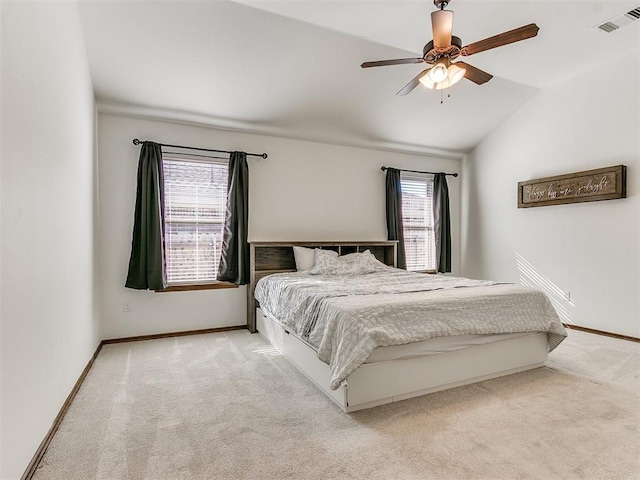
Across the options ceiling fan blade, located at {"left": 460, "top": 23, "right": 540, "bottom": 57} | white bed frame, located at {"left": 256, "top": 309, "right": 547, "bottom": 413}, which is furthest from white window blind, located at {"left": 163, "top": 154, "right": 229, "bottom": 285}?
ceiling fan blade, located at {"left": 460, "top": 23, "right": 540, "bottom": 57}

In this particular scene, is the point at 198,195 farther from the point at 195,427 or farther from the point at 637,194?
the point at 637,194

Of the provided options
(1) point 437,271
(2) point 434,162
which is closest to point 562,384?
(1) point 437,271

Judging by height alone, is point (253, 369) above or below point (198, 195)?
below

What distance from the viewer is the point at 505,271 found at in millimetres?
5305

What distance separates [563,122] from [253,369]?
15.3 ft

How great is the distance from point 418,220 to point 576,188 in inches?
83.5

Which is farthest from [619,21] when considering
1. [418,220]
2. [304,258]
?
[304,258]

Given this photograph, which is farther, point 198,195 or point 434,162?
point 434,162

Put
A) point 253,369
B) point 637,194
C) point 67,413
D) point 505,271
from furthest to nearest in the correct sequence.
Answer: point 505,271 < point 637,194 < point 253,369 < point 67,413

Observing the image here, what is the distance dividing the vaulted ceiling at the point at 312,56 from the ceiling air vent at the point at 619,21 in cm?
7

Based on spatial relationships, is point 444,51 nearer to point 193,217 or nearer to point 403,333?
point 403,333

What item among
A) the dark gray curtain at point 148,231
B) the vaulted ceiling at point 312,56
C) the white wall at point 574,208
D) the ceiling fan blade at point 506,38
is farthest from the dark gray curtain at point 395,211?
the dark gray curtain at point 148,231

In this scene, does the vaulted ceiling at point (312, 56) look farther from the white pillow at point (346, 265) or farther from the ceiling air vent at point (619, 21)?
the white pillow at point (346, 265)

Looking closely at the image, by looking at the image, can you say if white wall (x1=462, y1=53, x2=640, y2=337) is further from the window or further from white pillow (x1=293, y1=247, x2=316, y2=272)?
white pillow (x1=293, y1=247, x2=316, y2=272)
